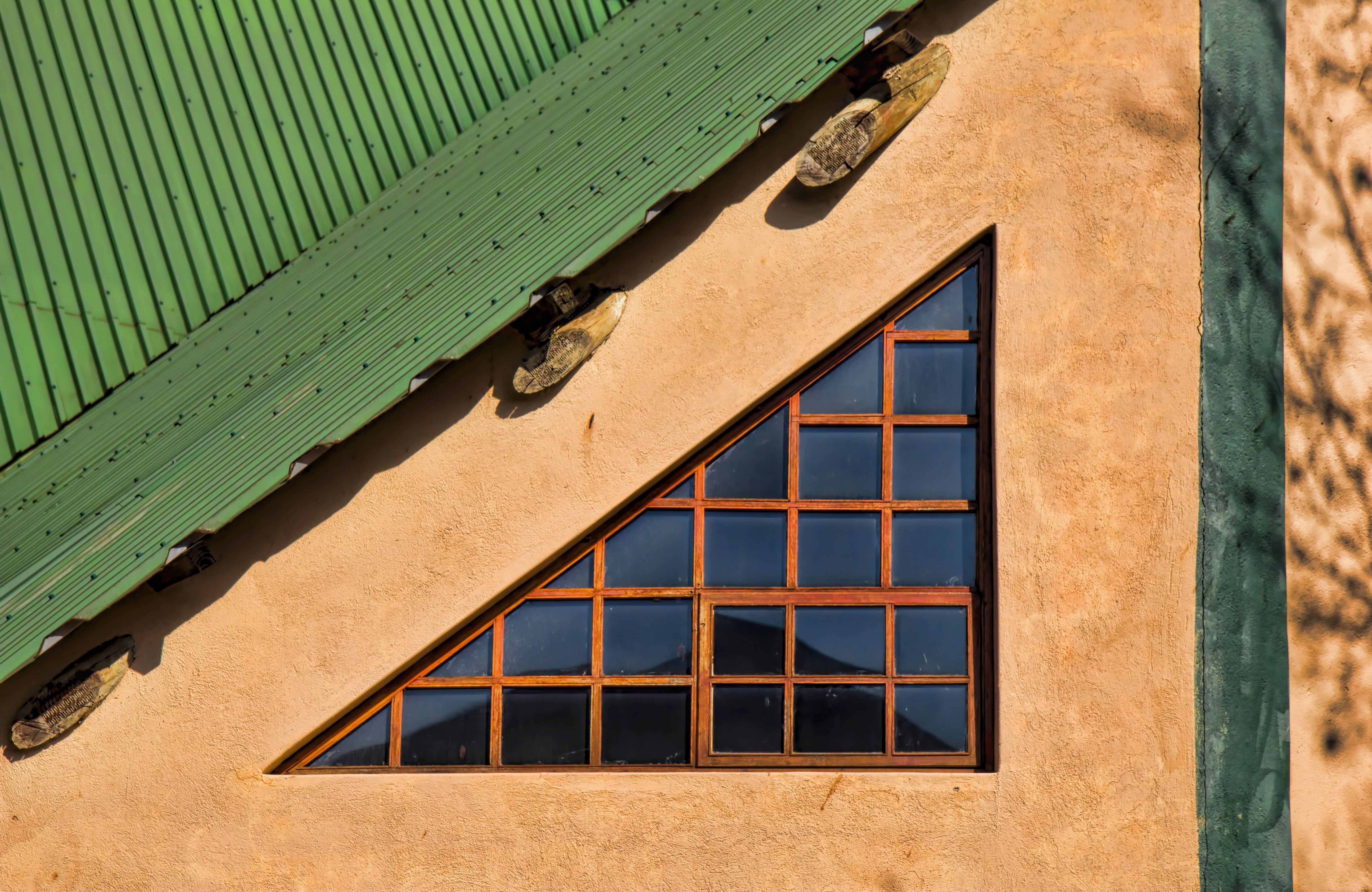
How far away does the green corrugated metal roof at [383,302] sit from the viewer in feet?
15.9

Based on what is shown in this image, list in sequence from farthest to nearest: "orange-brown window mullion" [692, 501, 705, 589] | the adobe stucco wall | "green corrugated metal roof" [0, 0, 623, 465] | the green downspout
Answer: "green corrugated metal roof" [0, 0, 623, 465]
"orange-brown window mullion" [692, 501, 705, 589]
the green downspout
the adobe stucco wall

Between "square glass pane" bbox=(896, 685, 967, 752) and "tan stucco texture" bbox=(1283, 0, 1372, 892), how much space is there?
1669 millimetres

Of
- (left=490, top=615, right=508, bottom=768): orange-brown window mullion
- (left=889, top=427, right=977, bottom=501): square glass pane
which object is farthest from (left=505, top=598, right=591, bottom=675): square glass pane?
(left=889, top=427, right=977, bottom=501): square glass pane

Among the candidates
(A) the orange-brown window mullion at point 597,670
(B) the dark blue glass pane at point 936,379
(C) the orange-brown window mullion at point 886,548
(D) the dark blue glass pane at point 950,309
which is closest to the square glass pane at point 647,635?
(A) the orange-brown window mullion at point 597,670

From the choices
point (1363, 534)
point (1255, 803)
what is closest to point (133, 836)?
point (1255, 803)

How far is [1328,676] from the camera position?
5.45 m

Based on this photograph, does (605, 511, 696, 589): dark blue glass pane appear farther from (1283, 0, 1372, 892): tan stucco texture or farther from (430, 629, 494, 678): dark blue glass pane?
(1283, 0, 1372, 892): tan stucco texture

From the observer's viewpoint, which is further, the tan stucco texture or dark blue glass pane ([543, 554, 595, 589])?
dark blue glass pane ([543, 554, 595, 589])

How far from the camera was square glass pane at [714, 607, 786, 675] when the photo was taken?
18.3 ft

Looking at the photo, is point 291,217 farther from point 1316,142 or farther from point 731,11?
point 1316,142

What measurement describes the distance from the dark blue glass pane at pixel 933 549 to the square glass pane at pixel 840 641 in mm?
258

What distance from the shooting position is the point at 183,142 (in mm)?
6660

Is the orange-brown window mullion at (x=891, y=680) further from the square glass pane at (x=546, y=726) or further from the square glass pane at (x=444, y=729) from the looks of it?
the square glass pane at (x=444, y=729)

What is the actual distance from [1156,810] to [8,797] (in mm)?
5623
